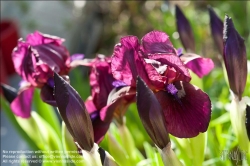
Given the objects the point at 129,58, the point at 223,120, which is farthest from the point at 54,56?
the point at 223,120

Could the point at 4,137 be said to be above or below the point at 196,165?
above

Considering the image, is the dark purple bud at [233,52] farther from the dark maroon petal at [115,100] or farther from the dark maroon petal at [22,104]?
the dark maroon petal at [22,104]

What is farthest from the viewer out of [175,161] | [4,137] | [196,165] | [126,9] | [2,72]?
[126,9]

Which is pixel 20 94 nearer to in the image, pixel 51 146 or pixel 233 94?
pixel 51 146

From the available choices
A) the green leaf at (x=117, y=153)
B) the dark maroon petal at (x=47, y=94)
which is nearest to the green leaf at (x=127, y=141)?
the green leaf at (x=117, y=153)

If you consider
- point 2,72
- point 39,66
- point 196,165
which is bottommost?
point 196,165

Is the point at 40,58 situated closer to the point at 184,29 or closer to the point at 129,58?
the point at 129,58

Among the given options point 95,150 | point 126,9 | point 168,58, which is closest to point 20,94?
point 95,150
